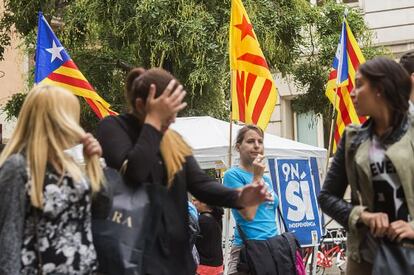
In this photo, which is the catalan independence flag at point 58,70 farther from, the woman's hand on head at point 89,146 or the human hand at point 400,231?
the human hand at point 400,231

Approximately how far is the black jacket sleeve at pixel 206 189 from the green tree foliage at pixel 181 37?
1053 centimetres

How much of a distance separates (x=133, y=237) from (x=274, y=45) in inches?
491

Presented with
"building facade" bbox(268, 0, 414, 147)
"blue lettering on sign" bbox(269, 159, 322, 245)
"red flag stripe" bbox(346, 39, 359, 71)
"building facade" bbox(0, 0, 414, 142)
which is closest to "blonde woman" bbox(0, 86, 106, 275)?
"blue lettering on sign" bbox(269, 159, 322, 245)

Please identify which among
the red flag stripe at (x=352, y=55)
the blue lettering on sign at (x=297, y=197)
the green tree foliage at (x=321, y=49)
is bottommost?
the blue lettering on sign at (x=297, y=197)

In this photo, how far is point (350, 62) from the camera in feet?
37.7

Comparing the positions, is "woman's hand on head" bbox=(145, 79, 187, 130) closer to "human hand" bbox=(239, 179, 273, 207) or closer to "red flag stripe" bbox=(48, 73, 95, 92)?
"human hand" bbox=(239, 179, 273, 207)

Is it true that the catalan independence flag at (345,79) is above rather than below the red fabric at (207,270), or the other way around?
above

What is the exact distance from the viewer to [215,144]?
11.4 meters

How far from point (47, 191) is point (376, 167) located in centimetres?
145

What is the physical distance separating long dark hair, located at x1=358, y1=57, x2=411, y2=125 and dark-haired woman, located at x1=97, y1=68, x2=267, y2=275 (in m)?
0.74

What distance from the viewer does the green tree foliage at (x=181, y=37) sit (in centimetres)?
1480

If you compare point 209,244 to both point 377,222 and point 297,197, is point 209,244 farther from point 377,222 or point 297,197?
point 377,222

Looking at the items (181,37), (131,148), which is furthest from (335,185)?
(181,37)

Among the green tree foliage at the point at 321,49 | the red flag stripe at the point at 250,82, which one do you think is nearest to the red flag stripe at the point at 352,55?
the red flag stripe at the point at 250,82
